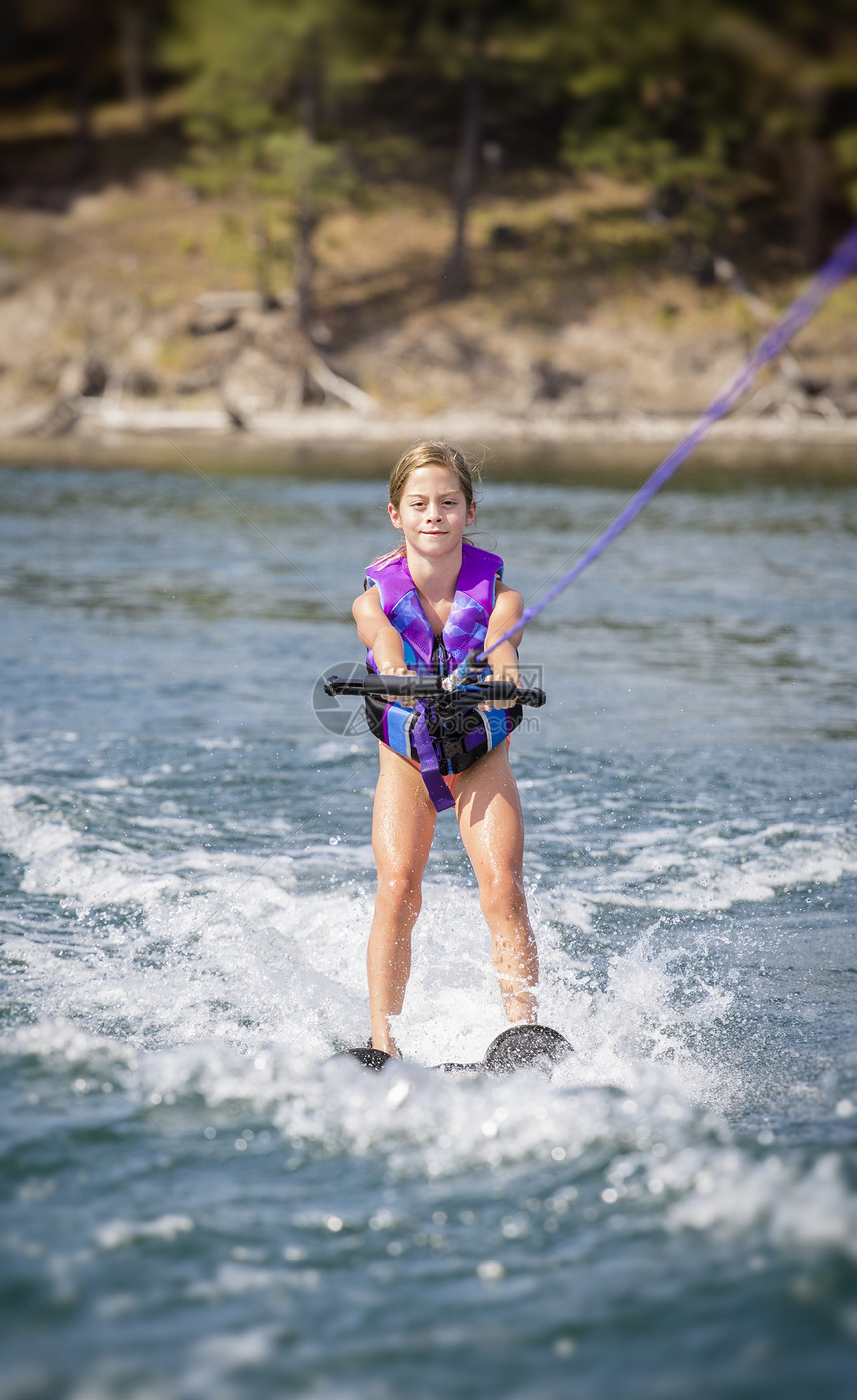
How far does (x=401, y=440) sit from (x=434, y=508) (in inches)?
1031

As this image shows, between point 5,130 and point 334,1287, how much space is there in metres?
42.8

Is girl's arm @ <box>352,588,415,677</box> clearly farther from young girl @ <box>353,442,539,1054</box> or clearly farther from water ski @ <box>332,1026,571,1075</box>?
water ski @ <box>332,1026,571,1075</box>

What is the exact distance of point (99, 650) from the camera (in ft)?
28.6

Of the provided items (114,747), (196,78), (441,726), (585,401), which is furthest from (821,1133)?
(196,78)

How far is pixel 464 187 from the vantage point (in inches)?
1404

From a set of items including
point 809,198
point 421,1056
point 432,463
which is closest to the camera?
point 421,1056

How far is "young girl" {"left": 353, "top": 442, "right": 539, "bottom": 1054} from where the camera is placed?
357 cm

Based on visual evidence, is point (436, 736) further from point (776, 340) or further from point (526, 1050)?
point (776, 340)

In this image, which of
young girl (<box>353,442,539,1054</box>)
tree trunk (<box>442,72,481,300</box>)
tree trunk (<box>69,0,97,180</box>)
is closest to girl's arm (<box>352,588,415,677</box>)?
young girl (<box>353,442,539,1054</box>)

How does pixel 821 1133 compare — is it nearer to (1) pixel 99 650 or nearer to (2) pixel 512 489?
(1) pixel 99 650

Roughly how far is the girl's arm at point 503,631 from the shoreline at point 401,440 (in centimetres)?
1809

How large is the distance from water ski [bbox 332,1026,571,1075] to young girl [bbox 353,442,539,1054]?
0.60 ft

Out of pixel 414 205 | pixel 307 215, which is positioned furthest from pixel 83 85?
pixel 307 215

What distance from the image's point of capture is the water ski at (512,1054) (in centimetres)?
322
